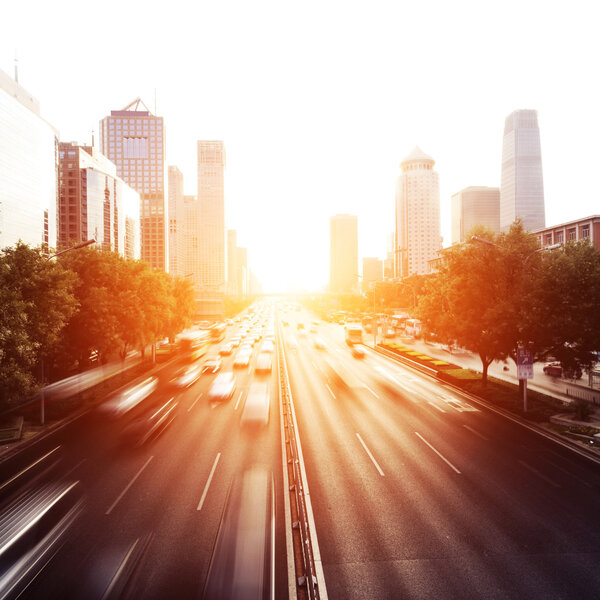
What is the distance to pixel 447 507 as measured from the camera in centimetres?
1395

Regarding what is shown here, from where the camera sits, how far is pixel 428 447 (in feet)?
64.3

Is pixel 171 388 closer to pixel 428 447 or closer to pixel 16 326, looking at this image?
pixel 16 326

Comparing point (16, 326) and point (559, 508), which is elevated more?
point (16, 326)

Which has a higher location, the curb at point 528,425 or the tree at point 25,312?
the tree at point 25,312

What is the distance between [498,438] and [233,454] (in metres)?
14.0

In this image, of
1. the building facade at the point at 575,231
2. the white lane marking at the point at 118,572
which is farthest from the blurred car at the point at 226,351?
the building facade at the point at 575,231

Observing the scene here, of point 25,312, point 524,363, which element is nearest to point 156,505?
point 25,312

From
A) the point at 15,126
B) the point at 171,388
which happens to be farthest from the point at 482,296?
the point at 15,126

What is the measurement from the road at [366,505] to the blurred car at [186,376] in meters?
9.26

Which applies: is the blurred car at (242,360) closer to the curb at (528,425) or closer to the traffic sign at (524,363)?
the curb at (528,425)

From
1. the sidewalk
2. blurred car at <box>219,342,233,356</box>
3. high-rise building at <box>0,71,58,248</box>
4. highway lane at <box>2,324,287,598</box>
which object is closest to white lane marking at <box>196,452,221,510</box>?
highway lane at <box>2,324,287,598</box>

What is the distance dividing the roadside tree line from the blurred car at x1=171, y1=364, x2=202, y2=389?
15.4 ft

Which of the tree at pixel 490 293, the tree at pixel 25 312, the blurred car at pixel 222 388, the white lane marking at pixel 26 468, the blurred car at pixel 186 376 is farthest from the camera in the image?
the blurred car at pixel 186 376

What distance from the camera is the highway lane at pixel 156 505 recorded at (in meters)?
10.3
